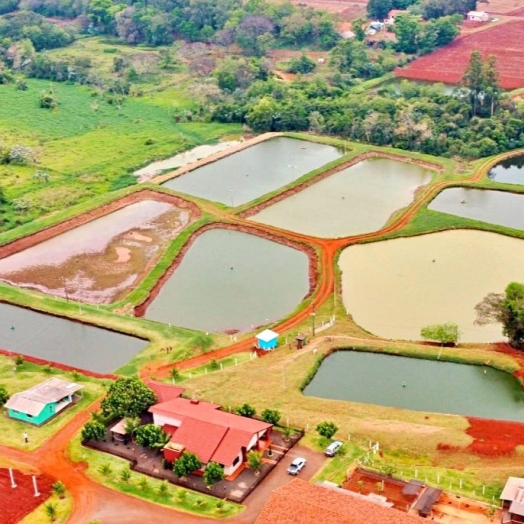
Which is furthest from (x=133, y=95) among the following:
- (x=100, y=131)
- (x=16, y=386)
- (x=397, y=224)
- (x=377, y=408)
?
(x=377, y=408)

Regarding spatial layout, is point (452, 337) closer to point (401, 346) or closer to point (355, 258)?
point (401, 346)

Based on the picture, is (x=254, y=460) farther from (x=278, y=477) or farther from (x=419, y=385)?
(x=419, y=385)

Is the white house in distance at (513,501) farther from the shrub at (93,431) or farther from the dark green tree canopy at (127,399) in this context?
the shrub at (93,431)

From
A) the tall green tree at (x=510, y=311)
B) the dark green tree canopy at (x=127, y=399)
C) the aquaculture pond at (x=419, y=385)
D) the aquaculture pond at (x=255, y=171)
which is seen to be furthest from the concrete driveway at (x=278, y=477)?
the aquaculture pond at (x=255, y=171)

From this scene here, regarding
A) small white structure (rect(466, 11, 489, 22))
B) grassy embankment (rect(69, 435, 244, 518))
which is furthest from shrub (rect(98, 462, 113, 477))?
small white structure (rect(466, 11, 489, 22))

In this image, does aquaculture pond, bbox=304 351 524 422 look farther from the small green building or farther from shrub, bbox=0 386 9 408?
shrub, bbox=0 386 9 408

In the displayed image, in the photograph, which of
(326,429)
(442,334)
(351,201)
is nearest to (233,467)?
(326,429)
